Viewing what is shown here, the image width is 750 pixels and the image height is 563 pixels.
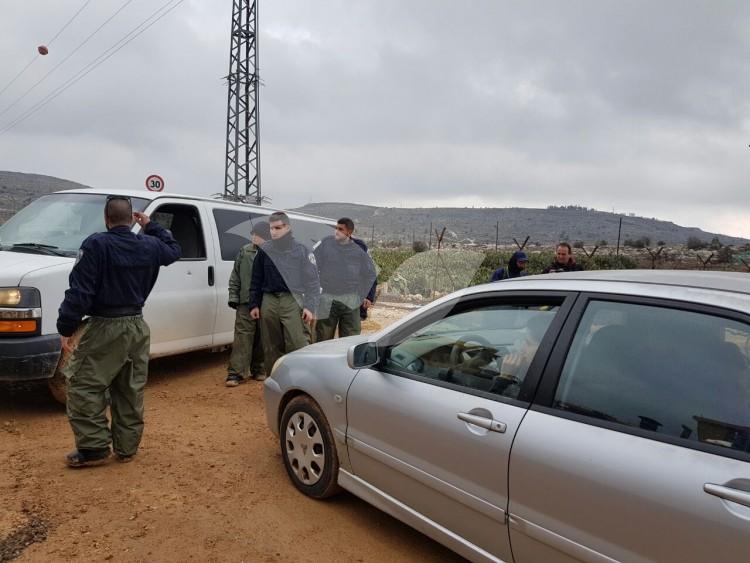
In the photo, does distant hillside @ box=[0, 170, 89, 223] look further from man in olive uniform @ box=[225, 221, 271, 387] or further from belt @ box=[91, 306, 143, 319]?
belt @ box=[91, 306, 143, 319]

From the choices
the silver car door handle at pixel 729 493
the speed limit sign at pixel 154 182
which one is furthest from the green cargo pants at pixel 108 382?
the speed limit sign at pixel 154 182

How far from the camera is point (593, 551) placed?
194 centimetres

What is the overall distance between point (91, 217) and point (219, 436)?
2.53 m

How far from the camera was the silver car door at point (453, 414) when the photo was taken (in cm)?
232

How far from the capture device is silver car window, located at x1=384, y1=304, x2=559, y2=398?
2.44m

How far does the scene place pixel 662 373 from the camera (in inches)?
78.5

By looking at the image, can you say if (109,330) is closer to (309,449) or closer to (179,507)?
(179,507)

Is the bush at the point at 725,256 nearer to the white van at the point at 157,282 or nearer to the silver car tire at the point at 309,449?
the white van at the point at 157,282

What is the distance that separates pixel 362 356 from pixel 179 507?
154 cm

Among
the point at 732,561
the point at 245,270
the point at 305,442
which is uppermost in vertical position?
the point at 245,270

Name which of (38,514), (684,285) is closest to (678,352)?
(684,285)

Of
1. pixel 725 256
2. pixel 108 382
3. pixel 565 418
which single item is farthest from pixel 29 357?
pixel 725 256

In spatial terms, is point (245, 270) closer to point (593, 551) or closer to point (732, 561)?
point (593, 551)

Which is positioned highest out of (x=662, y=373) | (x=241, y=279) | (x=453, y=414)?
(x=662, y=373)
